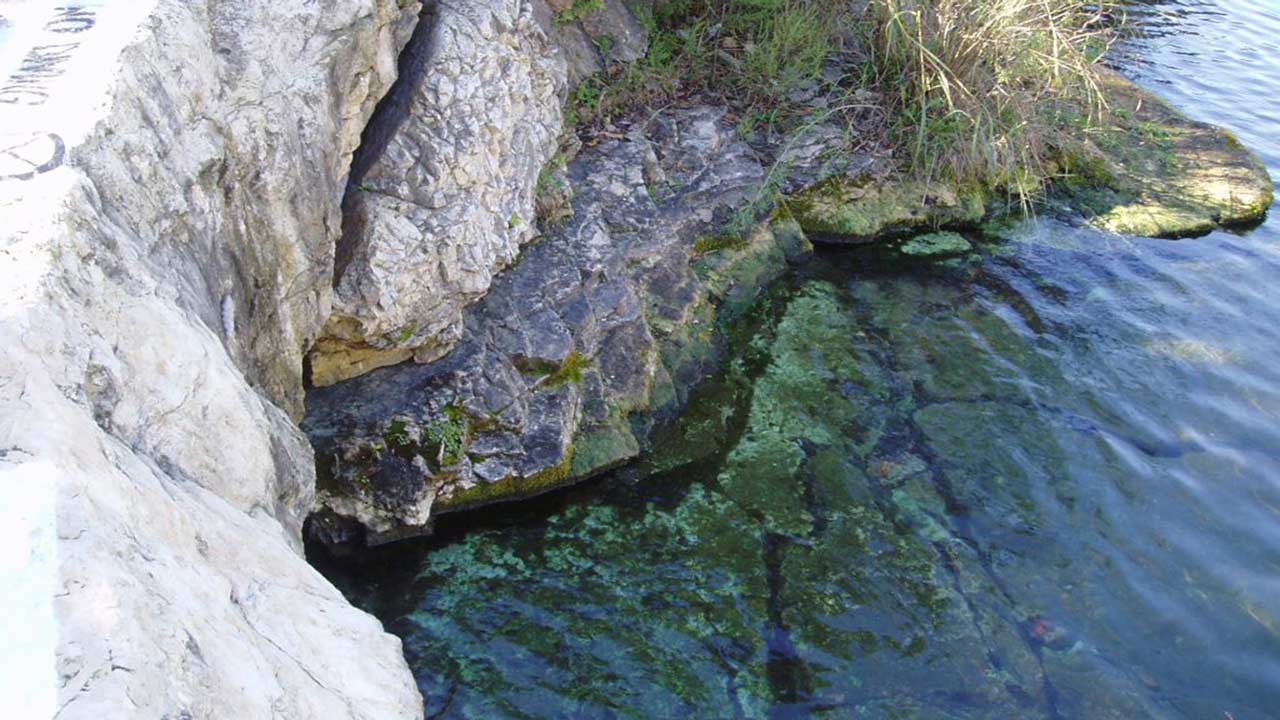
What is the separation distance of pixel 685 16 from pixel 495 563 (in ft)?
12.7

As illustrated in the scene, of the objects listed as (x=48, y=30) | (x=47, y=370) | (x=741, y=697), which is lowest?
(x=741, y=697)

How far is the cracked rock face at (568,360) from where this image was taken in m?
3.79

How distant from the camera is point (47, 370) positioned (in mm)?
1684

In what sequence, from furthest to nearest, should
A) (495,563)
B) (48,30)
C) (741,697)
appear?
1. (495,563)
2. (741,697)
3. (48,30)

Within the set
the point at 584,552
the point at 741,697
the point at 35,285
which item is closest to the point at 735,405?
the point at 584,552

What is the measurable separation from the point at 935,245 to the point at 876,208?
43cm

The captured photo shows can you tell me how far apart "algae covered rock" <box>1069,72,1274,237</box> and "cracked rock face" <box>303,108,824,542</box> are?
2.60 metres

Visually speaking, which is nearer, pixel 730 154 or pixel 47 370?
pixel 47 370

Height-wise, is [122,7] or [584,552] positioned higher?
[122,7]

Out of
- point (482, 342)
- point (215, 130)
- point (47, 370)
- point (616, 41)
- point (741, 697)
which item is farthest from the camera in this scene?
point (616, 41)

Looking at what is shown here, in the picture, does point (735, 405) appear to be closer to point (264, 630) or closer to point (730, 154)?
point (730, 154)

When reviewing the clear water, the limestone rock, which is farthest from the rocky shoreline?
the clear water

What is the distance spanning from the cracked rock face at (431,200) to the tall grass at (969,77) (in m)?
2.90

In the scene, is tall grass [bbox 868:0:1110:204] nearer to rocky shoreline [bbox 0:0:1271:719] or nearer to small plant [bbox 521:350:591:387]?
rocky shoreline [bbox 0:0:1271:719]
